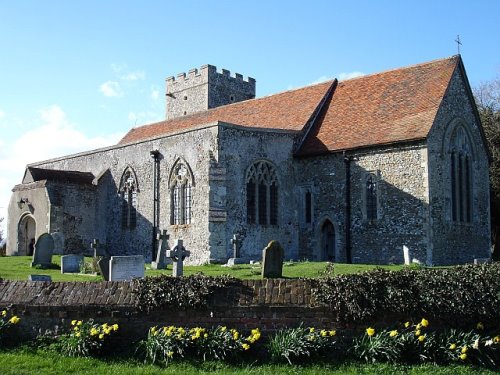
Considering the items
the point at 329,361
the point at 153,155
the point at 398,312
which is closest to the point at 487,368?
the point at 398,312

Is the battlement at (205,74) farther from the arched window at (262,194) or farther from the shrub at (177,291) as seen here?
the shrub at (177,291)

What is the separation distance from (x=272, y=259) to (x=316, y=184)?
1296 cm

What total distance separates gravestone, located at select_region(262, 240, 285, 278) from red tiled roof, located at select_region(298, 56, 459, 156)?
11.2 m

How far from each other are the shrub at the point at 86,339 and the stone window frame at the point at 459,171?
18.4m

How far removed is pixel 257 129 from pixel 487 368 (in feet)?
60.9

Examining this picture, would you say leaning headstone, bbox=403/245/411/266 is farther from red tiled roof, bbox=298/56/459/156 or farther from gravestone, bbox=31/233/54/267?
gravestone, bbox=31/233/54/267

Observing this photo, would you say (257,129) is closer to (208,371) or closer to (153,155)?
(153,155)

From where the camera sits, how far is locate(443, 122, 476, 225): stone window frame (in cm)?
2602

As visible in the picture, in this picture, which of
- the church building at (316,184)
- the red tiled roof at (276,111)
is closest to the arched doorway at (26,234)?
the church building at (316,184)

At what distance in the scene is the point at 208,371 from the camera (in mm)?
9469

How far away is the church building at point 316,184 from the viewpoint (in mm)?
25375

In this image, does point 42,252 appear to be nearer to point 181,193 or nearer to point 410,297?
point 181,193

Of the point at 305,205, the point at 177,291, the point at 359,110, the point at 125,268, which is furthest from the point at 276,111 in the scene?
the point at 177,291

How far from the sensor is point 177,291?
10.5 m
